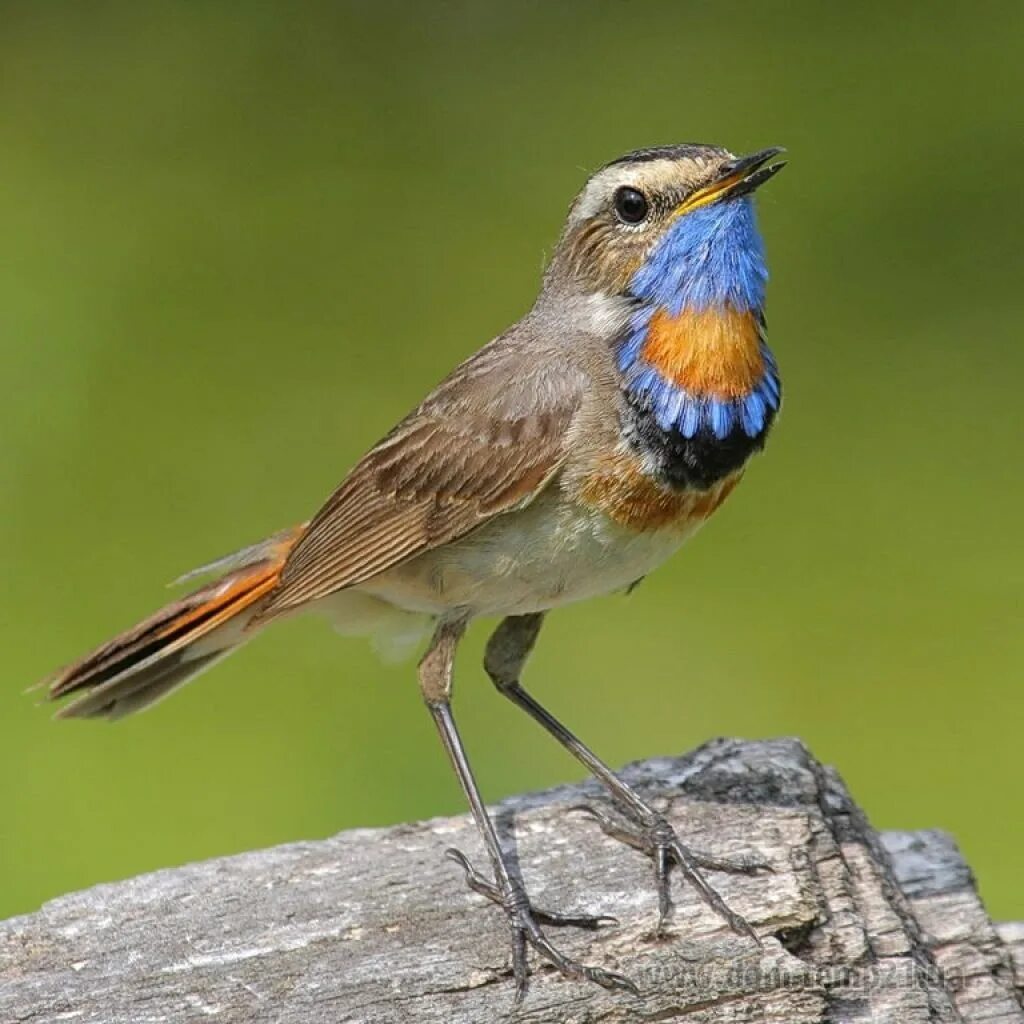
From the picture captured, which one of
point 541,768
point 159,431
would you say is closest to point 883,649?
point 541,768

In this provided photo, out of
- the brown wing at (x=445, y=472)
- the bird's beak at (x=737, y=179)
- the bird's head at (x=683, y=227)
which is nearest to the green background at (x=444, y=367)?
the brown wing at (x=445, y=472)

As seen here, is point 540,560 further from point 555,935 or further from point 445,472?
point 555,935

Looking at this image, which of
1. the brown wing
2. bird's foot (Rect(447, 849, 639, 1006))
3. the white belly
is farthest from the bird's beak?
bird's foot (Rect(447, 849, 639, 1006))

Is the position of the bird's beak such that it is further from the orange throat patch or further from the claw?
the claw

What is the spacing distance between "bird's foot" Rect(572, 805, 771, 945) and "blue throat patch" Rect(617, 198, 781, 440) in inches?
27.4

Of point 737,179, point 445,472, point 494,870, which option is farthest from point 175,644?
point 737,179

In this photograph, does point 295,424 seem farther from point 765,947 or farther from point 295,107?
point 765,947

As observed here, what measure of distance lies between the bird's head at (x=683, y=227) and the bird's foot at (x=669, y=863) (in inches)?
35.5

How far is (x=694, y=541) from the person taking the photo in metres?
6.54

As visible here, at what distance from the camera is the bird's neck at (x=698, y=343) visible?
11.1 feet

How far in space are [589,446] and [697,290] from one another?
1.06 ft

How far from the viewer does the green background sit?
18.2ft

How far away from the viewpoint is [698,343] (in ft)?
11.2

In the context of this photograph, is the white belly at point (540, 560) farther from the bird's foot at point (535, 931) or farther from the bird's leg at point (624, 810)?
the bird's foot at point (535, 931)
